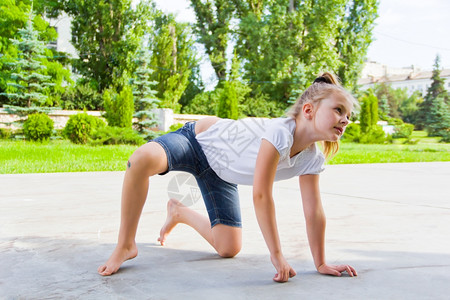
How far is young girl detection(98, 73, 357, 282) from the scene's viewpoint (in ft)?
6.81

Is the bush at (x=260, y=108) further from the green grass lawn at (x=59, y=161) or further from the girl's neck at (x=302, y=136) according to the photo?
the girl's neck at (x=302, y=136)

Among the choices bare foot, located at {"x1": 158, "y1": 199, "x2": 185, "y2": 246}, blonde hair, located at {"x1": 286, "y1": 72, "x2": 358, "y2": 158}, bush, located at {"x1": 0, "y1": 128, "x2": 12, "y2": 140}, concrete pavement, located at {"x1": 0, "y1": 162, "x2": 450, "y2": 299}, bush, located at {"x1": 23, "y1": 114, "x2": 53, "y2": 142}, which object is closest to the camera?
concrete pavement, located at {"x1": 0, "y1": 162, "x2": 450, "y2": 299}

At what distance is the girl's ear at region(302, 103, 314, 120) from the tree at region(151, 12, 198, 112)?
18789mm

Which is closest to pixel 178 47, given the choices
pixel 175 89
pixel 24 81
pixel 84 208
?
pixel 175 89

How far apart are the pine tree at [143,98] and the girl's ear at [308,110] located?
1293 cm

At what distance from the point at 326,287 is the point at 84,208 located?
2533mm

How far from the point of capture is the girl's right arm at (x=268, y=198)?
206 centimetres

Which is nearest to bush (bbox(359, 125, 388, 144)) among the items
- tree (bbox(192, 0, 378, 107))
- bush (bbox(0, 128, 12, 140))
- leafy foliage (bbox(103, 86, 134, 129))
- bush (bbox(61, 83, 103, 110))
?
tree (bbox(192, 0, 378, 107))

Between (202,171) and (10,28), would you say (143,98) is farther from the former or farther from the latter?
(202,171)

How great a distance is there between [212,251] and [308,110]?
1.05 m

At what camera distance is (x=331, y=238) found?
303cm

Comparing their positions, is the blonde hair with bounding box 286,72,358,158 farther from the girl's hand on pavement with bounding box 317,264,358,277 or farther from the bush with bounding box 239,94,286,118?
the bush with bounding box 239,94,286,118

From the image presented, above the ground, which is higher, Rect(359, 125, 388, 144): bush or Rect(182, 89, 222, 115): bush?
Rect(182, 89, 222, 115): bush

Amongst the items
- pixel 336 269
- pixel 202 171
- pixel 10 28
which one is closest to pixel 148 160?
pixel 202 171
